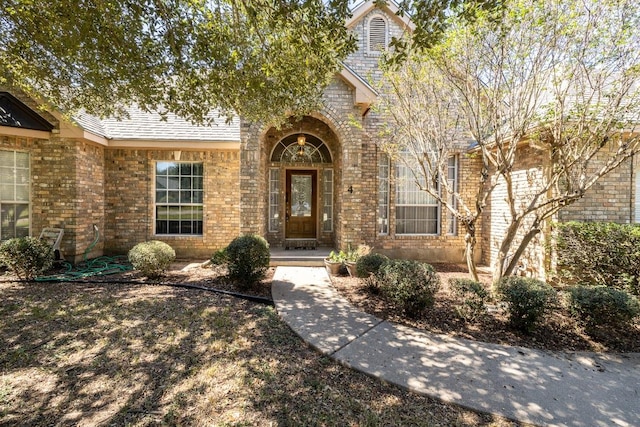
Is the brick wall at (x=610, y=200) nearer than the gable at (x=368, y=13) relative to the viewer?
Yes

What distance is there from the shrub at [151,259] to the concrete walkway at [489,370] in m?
3.39

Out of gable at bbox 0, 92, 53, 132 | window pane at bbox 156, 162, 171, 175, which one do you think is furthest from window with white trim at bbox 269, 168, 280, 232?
gable at bbox 0, 92, 53, 132

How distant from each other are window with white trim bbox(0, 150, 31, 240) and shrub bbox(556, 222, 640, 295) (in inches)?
516

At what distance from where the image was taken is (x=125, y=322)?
4438 mm

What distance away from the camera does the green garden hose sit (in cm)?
661

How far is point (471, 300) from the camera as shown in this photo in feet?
15.1

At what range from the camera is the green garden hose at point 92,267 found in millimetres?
6609

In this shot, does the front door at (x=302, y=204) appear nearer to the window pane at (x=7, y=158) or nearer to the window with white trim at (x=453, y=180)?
the window with white trim at (x=453, y=180)

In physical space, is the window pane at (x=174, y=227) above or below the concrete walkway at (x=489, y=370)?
above

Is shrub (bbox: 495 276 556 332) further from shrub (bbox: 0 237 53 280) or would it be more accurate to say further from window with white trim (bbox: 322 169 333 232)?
shrub (bbox: 0 237 53 280)

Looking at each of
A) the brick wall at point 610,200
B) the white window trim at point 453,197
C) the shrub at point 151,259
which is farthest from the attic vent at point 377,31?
the shrub at point 151,259

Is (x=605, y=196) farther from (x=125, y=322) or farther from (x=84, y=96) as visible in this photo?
(x=84, y=96)

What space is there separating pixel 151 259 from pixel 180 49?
4184 millimetres

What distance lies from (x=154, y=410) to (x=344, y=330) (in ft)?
8.01
